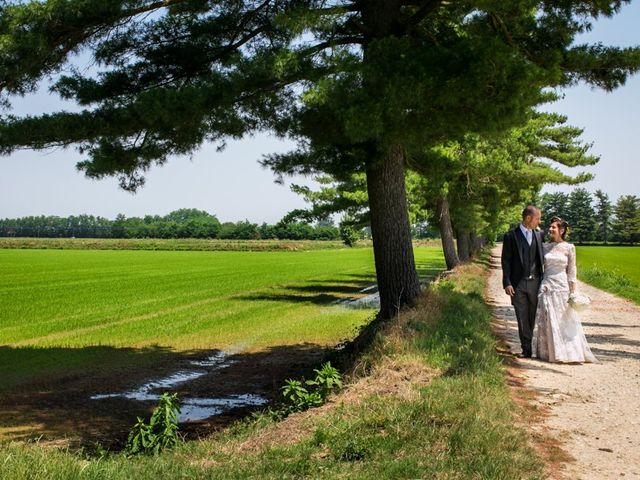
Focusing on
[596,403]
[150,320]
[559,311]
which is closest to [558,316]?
[559,311]

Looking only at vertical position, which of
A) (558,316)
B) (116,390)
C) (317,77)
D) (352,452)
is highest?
(317,77)

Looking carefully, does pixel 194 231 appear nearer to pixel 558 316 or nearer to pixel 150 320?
pixel 150 320

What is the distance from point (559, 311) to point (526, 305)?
59 cm

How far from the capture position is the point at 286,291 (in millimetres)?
28562

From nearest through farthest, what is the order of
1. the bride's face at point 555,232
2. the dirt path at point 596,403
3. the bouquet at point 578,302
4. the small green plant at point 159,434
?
the dirt path at point 596,403
the small green plant at point 159,434
the bouquet at point 578,302
the bride's face at point 555,232

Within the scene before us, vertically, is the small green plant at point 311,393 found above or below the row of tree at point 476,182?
below

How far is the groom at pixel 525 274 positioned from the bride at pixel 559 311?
19 centimetres

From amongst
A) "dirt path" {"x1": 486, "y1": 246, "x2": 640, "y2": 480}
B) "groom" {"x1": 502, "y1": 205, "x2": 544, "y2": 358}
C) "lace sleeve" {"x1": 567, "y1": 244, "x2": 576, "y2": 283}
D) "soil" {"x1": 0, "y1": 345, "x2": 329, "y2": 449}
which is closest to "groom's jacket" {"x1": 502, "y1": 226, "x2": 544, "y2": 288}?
"groom" {"x1": 502, "y1": 205, "x2": 544, "y2": 358}

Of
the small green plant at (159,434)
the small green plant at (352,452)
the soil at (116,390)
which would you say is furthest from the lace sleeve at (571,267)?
the small green plant at (159,434)

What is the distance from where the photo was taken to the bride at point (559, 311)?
868cm

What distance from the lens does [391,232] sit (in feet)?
31.2

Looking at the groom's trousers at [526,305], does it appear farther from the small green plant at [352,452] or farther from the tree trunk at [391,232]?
the small green plant at [352,452]

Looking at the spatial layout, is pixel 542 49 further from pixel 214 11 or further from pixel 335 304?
pixel 335 304

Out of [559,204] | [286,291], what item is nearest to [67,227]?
[559,204]
